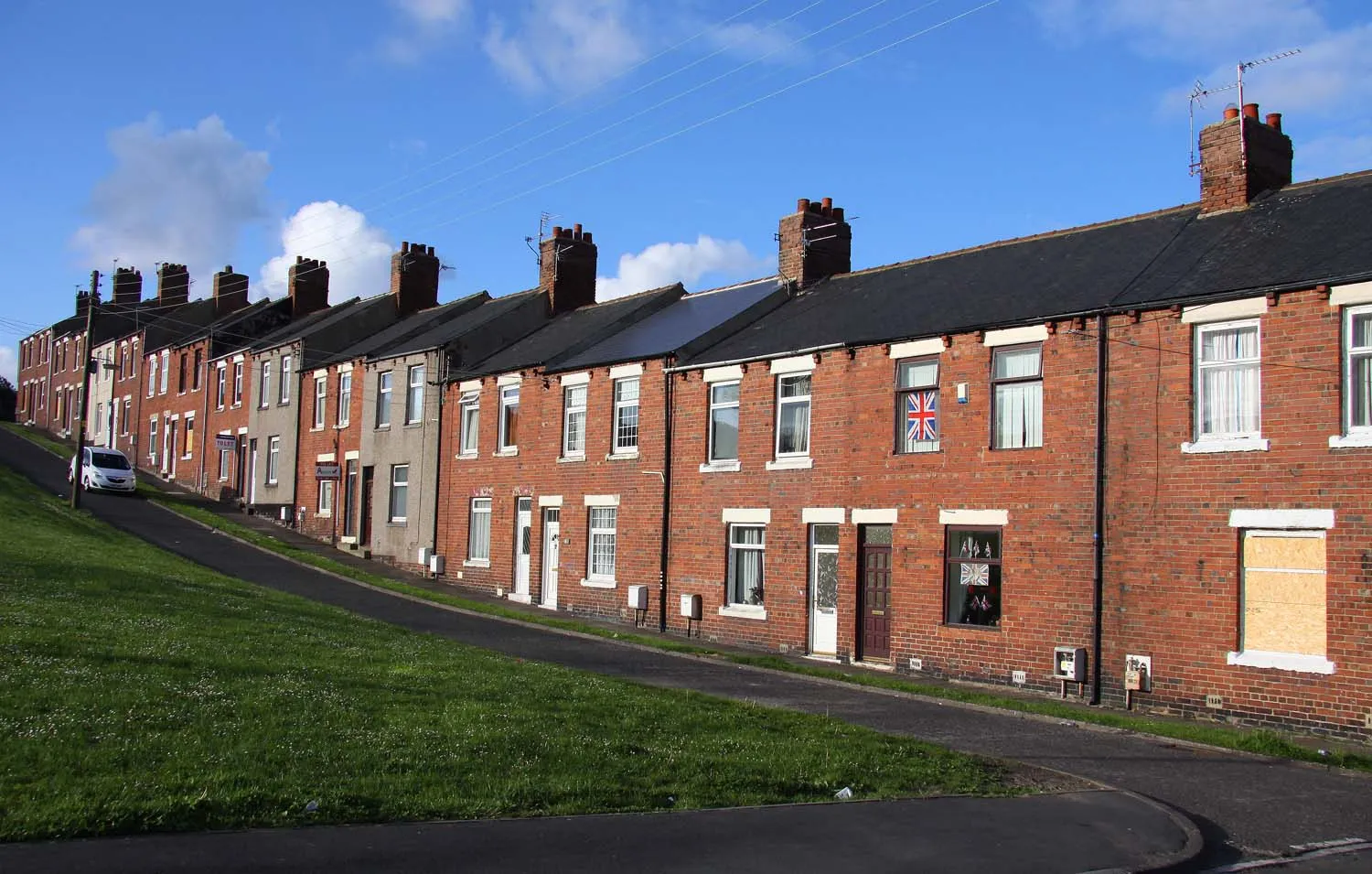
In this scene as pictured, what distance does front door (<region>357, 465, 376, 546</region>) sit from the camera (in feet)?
121

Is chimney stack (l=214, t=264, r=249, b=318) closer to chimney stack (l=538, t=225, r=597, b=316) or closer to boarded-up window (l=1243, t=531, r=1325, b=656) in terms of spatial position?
chimney stack (l=538, t=225, r=597, b=316)

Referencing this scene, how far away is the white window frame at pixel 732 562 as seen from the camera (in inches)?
932

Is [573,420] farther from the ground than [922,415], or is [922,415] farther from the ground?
[573,420]

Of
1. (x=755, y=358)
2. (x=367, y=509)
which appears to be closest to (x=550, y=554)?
(x=755, y=358)

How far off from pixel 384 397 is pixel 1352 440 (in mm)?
27987

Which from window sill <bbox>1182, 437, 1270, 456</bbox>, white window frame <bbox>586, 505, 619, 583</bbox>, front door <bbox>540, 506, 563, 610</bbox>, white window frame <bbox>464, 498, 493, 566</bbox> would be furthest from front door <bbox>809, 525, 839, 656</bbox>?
white window frame <bbox>464, 498, 493, 566</bbox>

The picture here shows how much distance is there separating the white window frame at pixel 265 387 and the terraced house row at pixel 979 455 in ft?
34.6

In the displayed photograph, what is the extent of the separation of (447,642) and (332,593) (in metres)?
9.37

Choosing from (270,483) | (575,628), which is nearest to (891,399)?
(575,628)

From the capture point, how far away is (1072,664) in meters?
17.8

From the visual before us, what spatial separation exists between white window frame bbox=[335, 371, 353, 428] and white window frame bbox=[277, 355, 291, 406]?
13.5 ft

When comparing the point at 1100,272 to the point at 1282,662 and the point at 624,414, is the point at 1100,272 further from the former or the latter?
the point at 624,414

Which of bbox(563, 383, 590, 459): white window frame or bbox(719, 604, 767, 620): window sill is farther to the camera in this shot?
bbox(563, 383, 590, 459): white window frame

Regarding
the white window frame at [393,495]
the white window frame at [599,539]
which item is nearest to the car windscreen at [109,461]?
the white window frame at [393,495]
